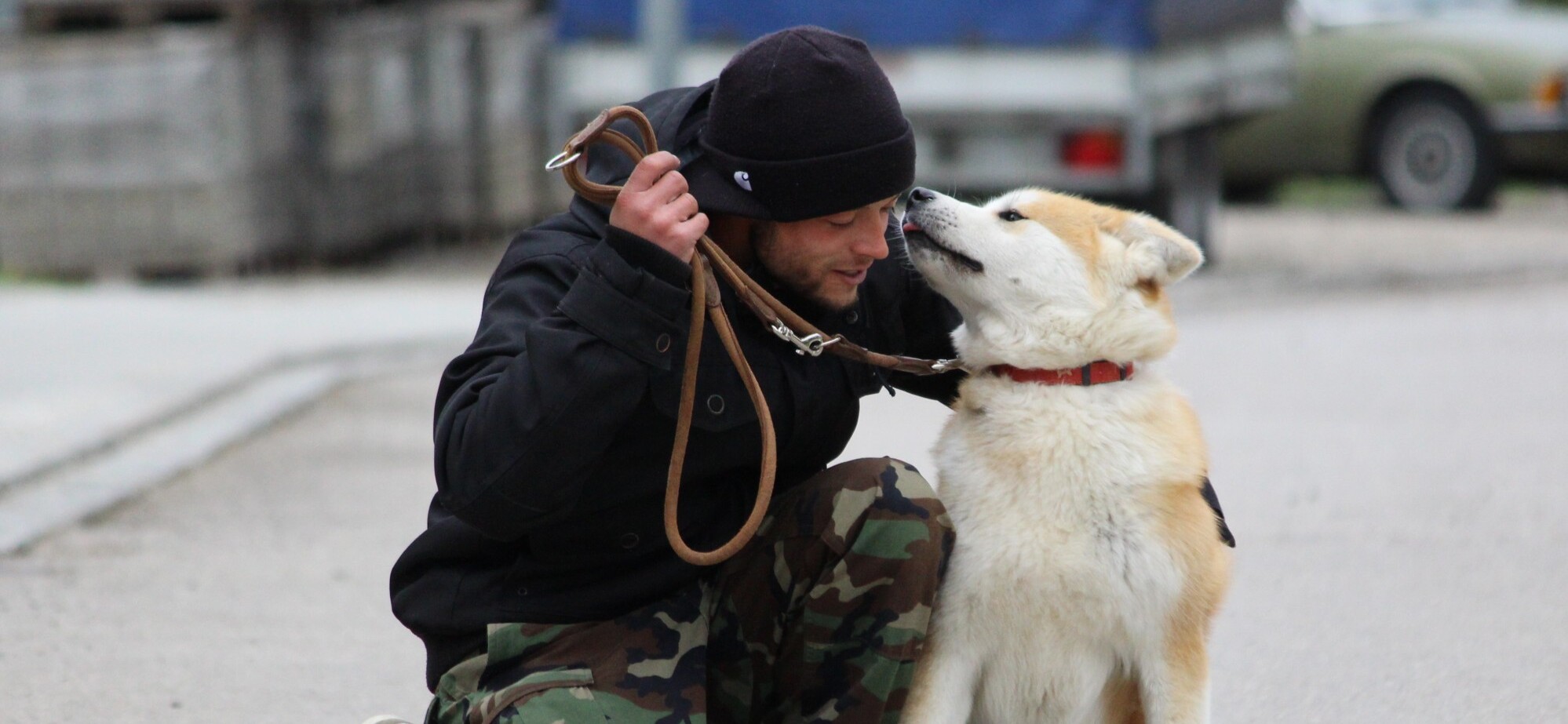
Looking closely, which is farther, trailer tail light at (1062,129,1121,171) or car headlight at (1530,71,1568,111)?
car headlight at (1530,71,1568,111)

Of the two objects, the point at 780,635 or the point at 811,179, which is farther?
the point at 780,635

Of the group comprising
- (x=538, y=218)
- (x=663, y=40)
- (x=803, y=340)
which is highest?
(x=803, y=340)

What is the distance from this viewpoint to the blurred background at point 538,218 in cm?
434

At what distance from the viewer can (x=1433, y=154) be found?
13.1m

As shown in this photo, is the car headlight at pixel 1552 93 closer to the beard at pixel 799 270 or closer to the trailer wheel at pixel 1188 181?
the trailer wheel at pixel 1188 181

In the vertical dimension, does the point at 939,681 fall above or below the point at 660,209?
below

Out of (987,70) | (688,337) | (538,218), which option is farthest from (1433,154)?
(688,337)

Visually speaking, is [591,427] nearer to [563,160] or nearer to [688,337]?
[688,337]

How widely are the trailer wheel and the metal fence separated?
4.28 metres

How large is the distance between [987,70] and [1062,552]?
6340 millimetres

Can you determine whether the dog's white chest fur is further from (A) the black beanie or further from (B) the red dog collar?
(A) the black beanie

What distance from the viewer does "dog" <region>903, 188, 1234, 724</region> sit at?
3.03 metres

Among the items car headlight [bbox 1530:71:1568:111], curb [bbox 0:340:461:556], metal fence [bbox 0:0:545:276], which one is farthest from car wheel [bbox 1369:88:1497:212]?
curb [bbox 0:340:461:556]

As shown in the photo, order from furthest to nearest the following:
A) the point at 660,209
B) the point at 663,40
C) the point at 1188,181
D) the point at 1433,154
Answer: the point at 1433,154 → the point at 1188,181 → the point at 663,40 → the point at 660,209
